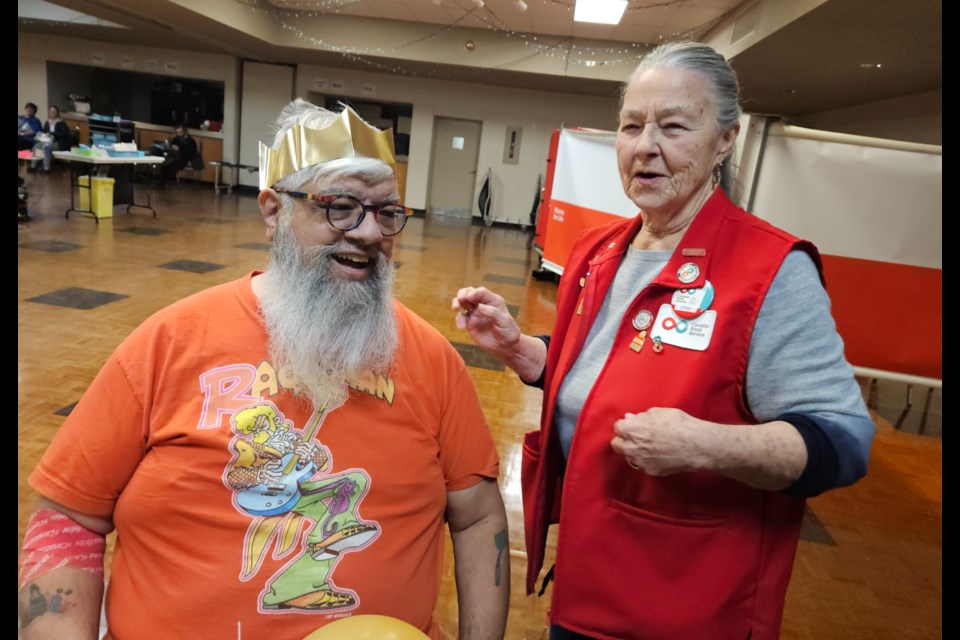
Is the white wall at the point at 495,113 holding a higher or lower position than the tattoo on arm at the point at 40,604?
higher

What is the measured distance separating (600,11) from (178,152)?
10222mm

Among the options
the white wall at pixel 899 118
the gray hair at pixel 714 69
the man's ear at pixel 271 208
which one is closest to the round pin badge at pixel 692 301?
the gray hair at pixel 714 69

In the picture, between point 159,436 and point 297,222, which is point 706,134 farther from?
point 159,436

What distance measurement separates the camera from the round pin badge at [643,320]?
3.77 ft

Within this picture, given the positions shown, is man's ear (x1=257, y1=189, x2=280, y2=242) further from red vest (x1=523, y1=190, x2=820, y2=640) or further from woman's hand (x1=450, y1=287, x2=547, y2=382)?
red vest (x1=523, y1=190, x2=820, y2=640)

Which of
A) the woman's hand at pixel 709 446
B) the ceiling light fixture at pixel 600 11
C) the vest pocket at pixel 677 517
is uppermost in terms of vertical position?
the ceiling light fixture at pixel 600 11

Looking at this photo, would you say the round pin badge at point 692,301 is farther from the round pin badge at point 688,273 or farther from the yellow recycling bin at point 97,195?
the yellow recycling bin at point 97,195

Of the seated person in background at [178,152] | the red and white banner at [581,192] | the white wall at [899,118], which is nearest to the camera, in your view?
the red and white banner at [581,192]

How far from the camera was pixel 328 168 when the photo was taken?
1317 millimetres

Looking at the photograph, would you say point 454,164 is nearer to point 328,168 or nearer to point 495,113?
point 495,113

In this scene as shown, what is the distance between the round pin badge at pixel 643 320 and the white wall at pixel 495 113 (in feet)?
47.9

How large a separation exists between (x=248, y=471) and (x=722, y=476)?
87 cm

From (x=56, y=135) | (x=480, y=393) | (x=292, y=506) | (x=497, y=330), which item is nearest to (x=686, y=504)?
(x=497, y=330)
